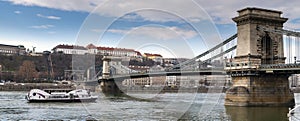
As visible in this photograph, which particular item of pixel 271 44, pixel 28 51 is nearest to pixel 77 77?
pixel 28 51

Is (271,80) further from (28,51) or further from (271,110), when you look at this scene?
(28,51)

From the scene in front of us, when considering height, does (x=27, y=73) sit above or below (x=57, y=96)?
above

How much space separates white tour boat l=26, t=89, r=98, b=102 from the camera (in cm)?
3640

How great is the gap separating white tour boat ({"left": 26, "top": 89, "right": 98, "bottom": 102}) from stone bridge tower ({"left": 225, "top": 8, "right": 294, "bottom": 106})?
545 inches

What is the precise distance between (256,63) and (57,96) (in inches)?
724

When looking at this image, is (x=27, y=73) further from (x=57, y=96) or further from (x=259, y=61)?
(x=259, y=61)

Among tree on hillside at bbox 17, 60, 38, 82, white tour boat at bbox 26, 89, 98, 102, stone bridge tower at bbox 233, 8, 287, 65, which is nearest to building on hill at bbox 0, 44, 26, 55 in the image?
tree on hillside at bbox 17, 60, 38, 82

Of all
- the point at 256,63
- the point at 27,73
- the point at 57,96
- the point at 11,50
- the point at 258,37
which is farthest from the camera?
the point at 11,50

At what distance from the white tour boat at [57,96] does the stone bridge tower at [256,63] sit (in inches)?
545

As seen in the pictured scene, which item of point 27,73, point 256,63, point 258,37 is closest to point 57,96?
point 256,63

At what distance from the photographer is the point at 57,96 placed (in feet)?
124

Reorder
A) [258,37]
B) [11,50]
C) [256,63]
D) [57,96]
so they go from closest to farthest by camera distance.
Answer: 1. [256,63]
2. [258,37]
3. [57,96]
4. [11,50]

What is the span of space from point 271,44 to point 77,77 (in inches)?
2775

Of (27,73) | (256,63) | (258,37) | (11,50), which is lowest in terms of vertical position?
(27,73)
